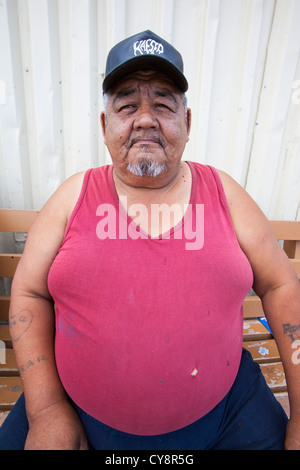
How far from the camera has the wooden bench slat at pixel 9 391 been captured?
120cm

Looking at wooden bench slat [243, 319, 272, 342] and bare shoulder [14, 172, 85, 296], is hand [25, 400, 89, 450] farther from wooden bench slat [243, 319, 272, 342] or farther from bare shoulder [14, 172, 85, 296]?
wooden bench slat [243, 319, 272, 342]

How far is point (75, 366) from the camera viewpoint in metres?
0.88

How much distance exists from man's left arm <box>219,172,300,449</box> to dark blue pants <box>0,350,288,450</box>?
12cm

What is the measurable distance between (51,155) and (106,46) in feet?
2.31

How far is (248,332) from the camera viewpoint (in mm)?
1735

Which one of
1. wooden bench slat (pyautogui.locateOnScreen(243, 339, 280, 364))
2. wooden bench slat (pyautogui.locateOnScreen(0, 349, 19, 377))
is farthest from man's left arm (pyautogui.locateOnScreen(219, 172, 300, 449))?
wooden bench slat (pyautogui.locateOnScreen(0, 349, 19, 377))

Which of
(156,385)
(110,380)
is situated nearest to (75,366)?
(110,380)

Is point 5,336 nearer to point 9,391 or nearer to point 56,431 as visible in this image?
point 9,391

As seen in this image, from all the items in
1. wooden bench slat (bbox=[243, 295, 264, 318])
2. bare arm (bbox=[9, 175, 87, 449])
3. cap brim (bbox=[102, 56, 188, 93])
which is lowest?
wooden bench slat (bbox=[243, 295, 264, 318])

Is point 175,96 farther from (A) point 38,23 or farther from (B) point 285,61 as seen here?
(B) point 285,61

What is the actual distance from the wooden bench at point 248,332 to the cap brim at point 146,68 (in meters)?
0.96

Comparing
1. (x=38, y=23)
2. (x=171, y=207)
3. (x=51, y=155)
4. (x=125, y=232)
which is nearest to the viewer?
(x=125, y=232)

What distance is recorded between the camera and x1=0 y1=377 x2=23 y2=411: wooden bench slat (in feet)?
3.93

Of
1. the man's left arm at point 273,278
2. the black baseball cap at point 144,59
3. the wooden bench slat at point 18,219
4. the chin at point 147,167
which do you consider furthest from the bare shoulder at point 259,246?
the wooden bench slat at point 18,219
